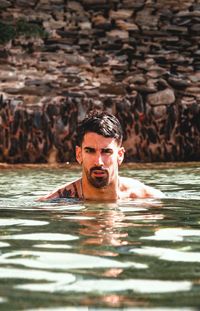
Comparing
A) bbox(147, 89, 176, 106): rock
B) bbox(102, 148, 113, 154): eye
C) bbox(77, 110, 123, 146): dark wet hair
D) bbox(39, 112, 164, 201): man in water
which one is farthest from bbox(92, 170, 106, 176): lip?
bbox(147, 89, 176, 106): rock

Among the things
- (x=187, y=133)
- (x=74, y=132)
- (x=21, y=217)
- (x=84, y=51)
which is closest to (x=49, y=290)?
(x=21, y=217)

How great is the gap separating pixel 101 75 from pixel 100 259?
14.0m

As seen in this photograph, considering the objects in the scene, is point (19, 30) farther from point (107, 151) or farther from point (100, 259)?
point (100, 259)

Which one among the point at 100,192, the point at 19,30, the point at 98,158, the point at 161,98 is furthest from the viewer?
the point at 19,30

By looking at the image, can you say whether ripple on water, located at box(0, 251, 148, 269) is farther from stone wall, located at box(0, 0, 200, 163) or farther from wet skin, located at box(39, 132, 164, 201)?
stone wall, located at box(0, 0, 200, 163)

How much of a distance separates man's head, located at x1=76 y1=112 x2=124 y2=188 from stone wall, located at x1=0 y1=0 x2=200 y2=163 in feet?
28.4

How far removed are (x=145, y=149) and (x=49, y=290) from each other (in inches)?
501

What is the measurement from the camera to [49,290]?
6.82ft

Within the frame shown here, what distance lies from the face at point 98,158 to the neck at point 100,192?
84 mm

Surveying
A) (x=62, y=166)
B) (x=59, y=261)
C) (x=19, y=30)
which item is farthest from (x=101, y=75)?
(x=59, y=261)

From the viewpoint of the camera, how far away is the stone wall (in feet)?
46.8

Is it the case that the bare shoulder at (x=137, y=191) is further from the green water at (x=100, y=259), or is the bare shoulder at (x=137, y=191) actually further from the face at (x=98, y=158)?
the green water at (x=100, y=259)

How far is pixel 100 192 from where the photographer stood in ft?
18.0

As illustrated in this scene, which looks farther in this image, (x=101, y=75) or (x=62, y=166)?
(x=101, y=75)
